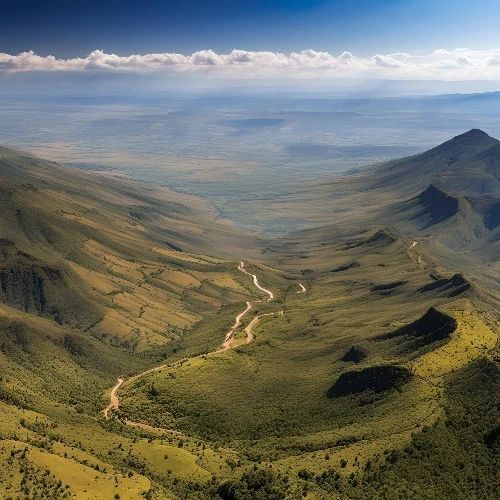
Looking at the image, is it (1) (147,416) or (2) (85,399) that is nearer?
(1) (147,416)

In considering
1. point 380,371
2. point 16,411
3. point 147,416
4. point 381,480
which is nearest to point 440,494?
point 381,480

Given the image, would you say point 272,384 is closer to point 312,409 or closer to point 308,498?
point 312,409

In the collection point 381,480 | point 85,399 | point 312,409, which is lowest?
point 85,399

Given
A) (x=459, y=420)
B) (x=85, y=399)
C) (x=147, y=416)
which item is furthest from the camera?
(x=85, y=399)

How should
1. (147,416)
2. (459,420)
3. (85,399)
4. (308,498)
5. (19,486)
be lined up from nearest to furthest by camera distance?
(19,486) → (308,498) → (459,420) → (147,416) → (85,399)

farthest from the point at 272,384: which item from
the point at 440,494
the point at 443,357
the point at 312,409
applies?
the point at 440,494

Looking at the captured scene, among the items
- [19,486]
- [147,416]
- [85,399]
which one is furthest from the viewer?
[85,399]

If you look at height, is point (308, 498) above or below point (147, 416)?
above

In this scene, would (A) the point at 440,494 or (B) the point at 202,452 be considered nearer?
(A) the point at 440,494

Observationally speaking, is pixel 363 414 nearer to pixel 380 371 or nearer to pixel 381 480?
pixel 380 371
